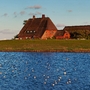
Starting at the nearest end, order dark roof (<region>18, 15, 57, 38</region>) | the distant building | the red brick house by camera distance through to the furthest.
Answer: the distant building → the red brick house → dark roof (<region>18, 15, 57, 38</region>)

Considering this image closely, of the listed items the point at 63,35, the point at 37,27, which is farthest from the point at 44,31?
the point at 63,35

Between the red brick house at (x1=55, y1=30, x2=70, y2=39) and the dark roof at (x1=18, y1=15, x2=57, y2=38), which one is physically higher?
the dark roof at (x1=18, y1=15, x2=57, y2=38)

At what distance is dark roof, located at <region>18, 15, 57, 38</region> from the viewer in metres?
134

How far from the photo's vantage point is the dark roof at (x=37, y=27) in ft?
441

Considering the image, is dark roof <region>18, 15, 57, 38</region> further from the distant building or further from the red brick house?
the red brick house

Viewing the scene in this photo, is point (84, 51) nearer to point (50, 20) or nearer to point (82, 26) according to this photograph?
point (50, 20)

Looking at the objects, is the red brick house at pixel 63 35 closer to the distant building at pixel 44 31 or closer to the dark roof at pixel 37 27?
the distant building at pixel 44 31

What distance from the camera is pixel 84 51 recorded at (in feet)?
266

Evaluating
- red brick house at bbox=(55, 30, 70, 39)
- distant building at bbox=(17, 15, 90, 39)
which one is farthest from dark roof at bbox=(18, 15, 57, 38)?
red brick house at bbox=(55, 30, 70, 39)

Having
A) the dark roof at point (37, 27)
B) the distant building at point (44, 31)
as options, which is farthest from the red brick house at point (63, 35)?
the dark roof at point (37, 27)

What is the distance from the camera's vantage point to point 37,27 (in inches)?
5344

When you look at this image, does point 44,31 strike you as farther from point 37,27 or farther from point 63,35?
point 63,35

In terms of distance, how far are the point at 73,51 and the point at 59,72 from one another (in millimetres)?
39568

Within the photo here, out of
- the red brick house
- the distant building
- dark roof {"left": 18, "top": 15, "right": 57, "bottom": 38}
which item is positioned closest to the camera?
the distant building
